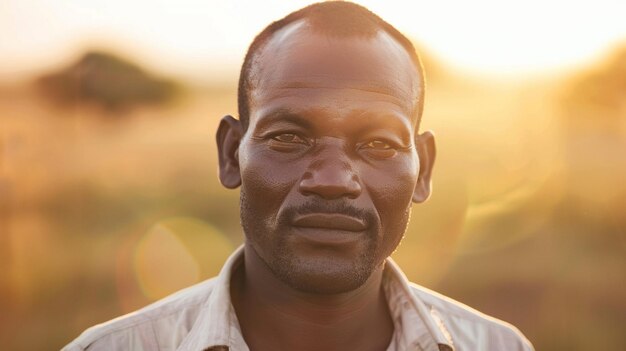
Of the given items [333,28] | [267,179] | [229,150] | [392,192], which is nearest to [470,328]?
[392,192]

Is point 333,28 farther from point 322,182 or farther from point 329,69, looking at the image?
point 322,182

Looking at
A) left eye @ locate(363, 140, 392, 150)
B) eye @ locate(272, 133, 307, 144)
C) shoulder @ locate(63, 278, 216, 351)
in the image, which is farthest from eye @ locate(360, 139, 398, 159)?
shoulder @ locate(63, 278, 216, 351)

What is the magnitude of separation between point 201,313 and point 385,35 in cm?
140

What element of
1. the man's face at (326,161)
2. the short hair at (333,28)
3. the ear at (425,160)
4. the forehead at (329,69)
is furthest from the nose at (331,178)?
the ear at (425,160)

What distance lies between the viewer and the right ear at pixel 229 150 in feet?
10.5

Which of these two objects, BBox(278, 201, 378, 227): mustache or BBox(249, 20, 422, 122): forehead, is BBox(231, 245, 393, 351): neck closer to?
BBox(278, 201, 378, 227): mustache

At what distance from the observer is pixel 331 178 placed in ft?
8.94

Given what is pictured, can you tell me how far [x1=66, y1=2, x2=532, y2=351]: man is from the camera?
109 inches

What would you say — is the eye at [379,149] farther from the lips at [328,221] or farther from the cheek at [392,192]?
the lips at [328,221]

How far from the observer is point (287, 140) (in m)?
2.87

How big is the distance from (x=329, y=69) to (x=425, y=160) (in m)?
0.74

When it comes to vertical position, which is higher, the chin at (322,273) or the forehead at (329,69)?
the forehead at (329,69)

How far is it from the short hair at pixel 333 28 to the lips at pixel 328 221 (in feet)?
1.90

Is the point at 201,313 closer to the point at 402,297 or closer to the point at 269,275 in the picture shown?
the point at 269,275
